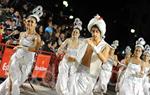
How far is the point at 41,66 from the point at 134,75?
12.6 ft

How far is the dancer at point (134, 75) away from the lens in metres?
12.1

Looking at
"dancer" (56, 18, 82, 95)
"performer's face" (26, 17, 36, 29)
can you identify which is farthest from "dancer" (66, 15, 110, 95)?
"dancer" (56, 18, 82, 95)

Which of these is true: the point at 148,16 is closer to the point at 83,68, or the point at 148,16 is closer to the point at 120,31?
the point at 120,31

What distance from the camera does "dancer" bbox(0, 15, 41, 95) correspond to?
33.4 ft

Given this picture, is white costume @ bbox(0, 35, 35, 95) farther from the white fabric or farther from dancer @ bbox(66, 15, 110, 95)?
dancer @ bbox(66, 15, 110, 95)

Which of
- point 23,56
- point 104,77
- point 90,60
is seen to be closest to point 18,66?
point 23,56

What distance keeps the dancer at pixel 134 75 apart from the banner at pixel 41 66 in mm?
Result: 3477

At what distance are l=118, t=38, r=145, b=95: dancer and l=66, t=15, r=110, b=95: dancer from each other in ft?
12.6

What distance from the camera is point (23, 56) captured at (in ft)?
33.5

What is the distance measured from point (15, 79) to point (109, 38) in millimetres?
19425

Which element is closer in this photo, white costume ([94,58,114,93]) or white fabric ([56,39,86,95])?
white fabric ([56,39,86,95])

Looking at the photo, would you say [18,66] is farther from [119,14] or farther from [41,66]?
[119,14]

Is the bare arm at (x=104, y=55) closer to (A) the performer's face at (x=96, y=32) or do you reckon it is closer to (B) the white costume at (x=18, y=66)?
(A) the performer's face at (x=96, y=32)

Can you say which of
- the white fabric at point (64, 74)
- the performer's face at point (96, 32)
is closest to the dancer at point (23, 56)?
the white fabric at point (64, 74)
